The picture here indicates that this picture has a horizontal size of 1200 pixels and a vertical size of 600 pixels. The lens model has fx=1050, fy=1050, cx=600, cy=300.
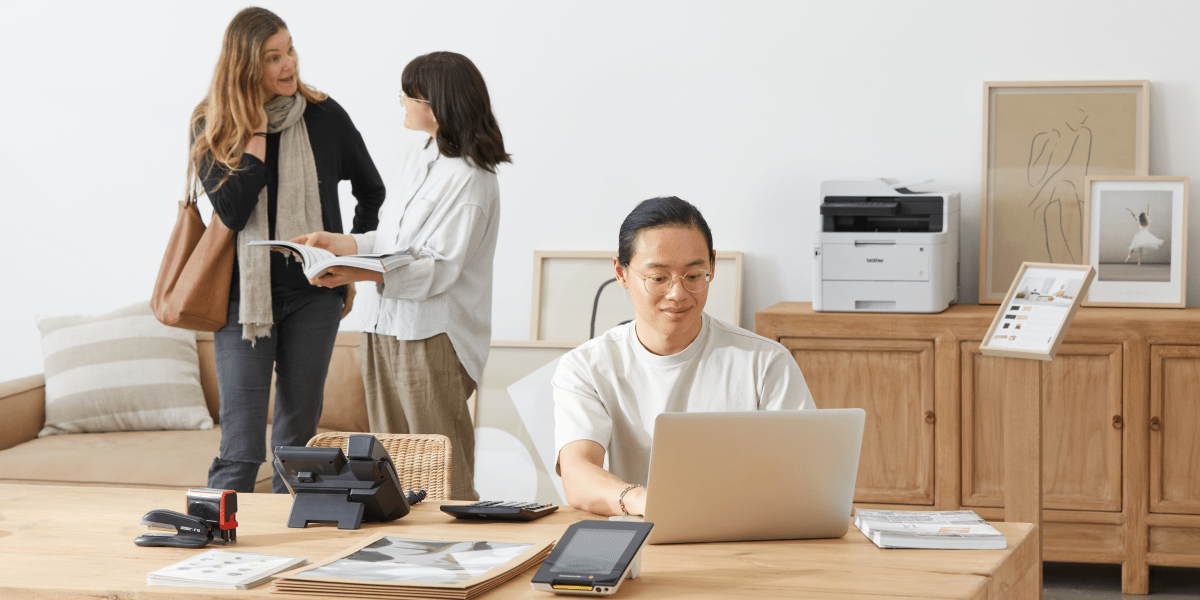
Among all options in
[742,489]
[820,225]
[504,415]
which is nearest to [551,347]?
[504,415]

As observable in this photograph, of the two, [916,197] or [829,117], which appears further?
[829,117]

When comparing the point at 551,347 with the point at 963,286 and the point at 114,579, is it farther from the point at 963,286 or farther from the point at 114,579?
the point at 114,579

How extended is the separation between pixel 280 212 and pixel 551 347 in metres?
1.60

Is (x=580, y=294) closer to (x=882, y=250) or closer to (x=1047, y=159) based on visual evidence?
(x=882, y=250)

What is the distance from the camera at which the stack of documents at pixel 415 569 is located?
4.13 ft

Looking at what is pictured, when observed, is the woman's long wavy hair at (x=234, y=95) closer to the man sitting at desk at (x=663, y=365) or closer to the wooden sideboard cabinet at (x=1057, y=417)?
the man sitting at desk at (x=663, y=365)

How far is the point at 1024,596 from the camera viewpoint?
1.52 meters

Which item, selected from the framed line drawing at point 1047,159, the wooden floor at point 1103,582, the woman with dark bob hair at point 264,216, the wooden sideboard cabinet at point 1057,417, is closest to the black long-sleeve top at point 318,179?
the woman with dark bob hair at point 264,216

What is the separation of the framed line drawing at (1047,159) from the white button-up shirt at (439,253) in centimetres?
200

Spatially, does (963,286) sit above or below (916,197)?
below

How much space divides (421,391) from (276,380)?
371 millimetres

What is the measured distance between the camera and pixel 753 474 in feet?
4.81

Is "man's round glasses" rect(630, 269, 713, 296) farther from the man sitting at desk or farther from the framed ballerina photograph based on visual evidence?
the framed ballerina photograph

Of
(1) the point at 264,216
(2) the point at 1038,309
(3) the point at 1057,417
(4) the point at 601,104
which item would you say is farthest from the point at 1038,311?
(4) the point at 601,104
